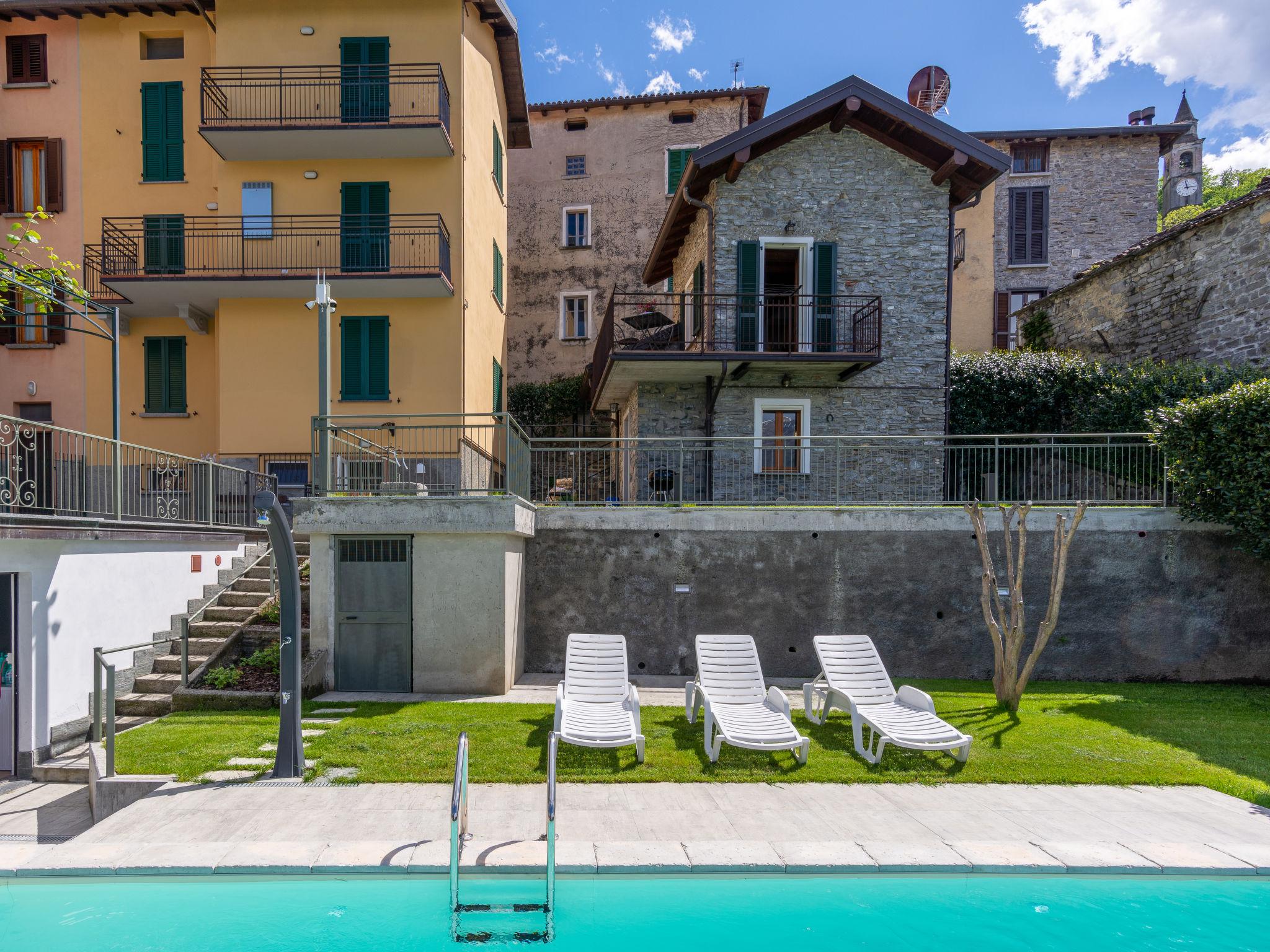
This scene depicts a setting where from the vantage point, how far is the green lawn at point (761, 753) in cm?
660

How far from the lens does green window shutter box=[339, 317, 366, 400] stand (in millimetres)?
16188

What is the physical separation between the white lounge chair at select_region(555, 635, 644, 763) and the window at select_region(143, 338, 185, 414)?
13.6 meters

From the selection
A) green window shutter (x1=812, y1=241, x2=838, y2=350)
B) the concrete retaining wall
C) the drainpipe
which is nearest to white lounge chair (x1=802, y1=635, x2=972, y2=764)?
the concrete retaining wall

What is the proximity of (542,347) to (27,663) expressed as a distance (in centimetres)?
1947

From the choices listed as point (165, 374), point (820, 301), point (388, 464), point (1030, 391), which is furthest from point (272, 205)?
point (1030, 391)

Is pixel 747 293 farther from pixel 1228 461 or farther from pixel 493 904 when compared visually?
pixel 493 904

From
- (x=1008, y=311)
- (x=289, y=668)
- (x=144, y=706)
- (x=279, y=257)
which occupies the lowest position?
(x=144, y=706)

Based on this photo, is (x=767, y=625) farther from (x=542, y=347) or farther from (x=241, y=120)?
(x=542, y=347)

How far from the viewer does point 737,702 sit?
8.18 meters

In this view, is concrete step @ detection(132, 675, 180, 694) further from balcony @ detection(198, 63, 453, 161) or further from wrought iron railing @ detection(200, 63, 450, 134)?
wrought iron railing @ detection(200, 63, 450, 134)

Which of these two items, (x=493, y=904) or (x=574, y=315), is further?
(x=574, y=315)

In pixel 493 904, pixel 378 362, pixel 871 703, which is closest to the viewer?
pixel 493 904

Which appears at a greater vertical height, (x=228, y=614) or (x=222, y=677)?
(x=228, y=614)

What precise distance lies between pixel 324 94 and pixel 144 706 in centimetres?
1365
